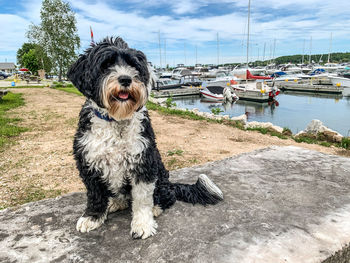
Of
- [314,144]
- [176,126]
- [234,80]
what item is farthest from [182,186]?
[234,80]

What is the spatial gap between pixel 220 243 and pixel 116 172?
107 centimetres

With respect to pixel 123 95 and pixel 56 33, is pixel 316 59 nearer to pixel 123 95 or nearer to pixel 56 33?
pixel 56 33

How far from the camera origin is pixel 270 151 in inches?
177

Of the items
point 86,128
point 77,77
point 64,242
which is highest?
point 77,77

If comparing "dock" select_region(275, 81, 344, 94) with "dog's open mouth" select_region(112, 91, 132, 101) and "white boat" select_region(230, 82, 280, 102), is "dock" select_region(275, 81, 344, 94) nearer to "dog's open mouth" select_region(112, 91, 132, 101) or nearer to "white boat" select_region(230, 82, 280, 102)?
"white boat" select_region(230, 82, 280, 102)

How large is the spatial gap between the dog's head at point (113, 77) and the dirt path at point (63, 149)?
2.86 m

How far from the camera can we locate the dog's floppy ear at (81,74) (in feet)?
6.67

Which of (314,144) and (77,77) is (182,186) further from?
(314,144)

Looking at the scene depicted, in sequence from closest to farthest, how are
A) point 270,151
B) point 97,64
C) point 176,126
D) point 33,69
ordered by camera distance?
point 97,64 → point 270,151 → point 176,126 → point 33,69

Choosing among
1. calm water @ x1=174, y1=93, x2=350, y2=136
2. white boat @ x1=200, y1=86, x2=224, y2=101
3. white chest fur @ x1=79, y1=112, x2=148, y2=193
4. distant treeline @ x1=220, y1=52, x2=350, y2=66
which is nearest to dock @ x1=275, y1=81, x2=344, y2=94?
calm water @ x1=174, y1=93, x2=350, y2=136

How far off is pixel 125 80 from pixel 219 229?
1578 mm

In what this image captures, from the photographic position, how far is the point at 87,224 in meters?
2.35

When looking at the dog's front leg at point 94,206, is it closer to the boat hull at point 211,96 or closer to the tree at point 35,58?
the boat hull at point 211,96

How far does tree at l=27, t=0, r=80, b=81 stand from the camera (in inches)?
1281
